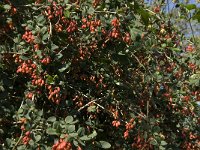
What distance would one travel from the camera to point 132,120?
3.25 metres

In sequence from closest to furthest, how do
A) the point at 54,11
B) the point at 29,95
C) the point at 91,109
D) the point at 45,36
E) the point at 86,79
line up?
the point at 45,36 → the point at 29,95 → the point at 54,11 → the point at 91,109 → the point at 86,79

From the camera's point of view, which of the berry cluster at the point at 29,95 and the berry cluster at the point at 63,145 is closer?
the berry cluster at the point at 63,145

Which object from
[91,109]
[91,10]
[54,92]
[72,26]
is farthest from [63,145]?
[91,10]

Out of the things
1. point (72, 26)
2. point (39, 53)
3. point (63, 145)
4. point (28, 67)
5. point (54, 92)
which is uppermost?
point (72, 26)

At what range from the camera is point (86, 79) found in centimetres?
363

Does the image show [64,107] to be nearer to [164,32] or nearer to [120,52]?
[120,52]

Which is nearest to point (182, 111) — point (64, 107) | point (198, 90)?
point (198, 90)

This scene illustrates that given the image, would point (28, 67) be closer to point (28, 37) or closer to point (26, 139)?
point (28, 37)

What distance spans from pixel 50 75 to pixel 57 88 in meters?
0.13

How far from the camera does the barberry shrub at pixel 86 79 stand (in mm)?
2812

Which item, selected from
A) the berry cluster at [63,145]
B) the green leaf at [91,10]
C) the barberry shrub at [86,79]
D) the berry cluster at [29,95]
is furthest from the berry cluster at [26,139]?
the green leaf at [91,10]

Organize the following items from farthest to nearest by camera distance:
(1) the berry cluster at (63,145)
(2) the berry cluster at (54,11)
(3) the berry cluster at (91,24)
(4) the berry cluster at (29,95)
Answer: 1. (3) the berry cluster at (91,24)
2. (2) the berry cluster at (54,11)
3. (4) the berry cluster at (29,95)
4. (1) the berry cluster at (63,145)

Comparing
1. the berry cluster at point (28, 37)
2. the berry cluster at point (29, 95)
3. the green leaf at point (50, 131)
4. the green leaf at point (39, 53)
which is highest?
the berry cluster at point (28, 37)

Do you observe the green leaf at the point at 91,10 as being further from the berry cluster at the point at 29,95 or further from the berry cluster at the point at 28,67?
the berry cluster at the point at 29,95
